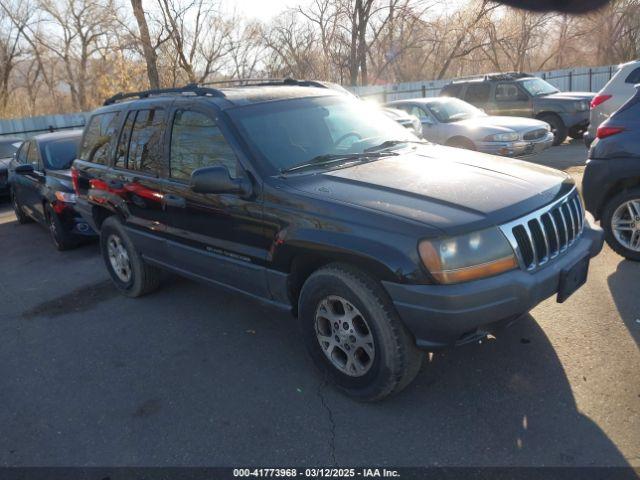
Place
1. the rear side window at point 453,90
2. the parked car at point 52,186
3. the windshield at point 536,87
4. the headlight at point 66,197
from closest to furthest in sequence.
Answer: the headlight at point 66,197 → the parked car at point 52,186 → the windshield at point 536,87 → the rear side window at point 453,90

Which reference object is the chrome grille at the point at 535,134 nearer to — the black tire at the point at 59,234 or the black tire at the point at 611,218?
the black tire at the point at 611,218

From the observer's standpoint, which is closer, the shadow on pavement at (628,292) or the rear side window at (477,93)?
the shadow on pavement at (628,292)

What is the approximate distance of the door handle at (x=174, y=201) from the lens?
13.5ft

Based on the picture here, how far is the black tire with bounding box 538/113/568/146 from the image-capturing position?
1350cm

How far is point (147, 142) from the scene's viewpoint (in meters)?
4.54

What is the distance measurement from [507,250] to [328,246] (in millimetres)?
974

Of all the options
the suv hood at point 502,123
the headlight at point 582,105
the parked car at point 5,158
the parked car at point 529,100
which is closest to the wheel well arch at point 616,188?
the suv hood at point 502,123

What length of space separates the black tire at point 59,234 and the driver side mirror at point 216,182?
14.7ft

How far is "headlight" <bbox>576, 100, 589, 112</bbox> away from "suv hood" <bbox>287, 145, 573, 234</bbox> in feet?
36.1

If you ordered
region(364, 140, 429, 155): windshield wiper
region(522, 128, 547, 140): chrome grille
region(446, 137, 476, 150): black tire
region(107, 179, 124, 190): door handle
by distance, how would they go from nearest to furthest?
region(364, 140, 429, 155): windshield wiper
region(107, 179, 124, 190): door handle
region(522, 128, 547, 140): chrome grille
region(446, 137, 476, 150): black tire

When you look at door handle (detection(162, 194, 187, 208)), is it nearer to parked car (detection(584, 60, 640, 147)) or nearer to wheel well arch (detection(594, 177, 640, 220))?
wheel well arch (detection(594, 177, 640, 220))

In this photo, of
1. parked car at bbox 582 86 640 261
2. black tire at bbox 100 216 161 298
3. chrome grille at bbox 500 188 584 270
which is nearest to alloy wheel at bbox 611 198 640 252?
parked car at bbox 582 86 640 261

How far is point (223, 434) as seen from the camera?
3.03 metres

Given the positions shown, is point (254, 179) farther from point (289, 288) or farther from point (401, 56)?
point (401, 56)
